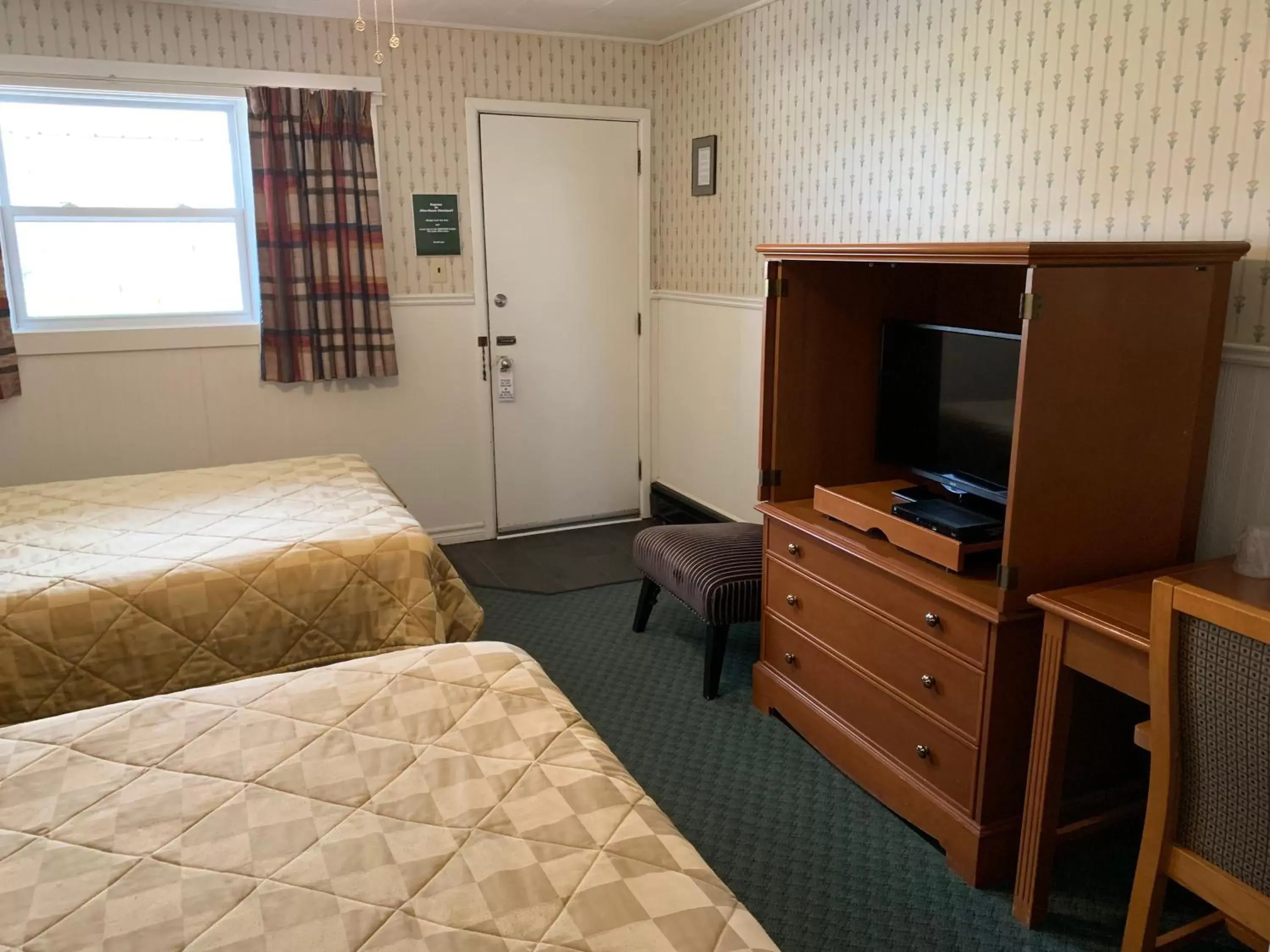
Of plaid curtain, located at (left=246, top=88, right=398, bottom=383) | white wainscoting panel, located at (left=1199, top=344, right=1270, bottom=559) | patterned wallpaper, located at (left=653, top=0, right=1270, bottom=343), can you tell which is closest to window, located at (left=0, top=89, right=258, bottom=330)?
plaid curtain, located at (left=246, top=88, right=398, bottom=383)

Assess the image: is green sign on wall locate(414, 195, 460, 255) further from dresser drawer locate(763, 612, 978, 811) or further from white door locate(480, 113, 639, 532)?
dresser drawer locate(763, 612, 978, 811)

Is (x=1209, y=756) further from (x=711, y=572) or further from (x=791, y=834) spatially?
(x=711, y=572)

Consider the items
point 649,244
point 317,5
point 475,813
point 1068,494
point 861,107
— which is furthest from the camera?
point 649,244

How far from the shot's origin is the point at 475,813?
134 cm

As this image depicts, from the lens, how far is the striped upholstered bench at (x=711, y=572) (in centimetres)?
303

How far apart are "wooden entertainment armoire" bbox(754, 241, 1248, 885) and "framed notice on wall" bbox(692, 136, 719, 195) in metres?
1.70

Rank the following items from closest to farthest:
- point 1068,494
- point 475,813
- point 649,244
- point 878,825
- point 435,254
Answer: point 475,813
point 1068,494
point 878,825
point 435,254
point 649,244

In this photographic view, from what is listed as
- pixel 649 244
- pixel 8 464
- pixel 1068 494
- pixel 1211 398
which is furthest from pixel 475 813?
pixel 649 244

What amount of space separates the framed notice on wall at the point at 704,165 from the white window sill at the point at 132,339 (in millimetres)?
2109

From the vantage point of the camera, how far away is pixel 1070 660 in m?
1.90

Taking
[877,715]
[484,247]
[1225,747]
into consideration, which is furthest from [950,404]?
[484,247]

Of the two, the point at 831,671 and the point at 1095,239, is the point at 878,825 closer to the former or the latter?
the point at 831,671

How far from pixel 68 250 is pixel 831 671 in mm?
3522

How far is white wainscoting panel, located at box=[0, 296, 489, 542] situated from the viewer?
3.89 m
